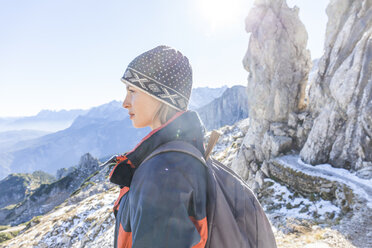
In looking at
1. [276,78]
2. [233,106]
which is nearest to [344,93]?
[276,78]

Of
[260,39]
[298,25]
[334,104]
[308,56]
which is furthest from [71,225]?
[298,25]

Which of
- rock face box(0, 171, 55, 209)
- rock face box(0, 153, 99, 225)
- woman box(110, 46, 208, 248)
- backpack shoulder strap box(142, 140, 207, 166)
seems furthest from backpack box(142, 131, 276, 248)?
rock face box(0, 171, 55, 209)

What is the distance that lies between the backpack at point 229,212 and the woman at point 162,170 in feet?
0.40

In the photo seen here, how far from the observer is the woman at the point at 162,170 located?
4.94 feet

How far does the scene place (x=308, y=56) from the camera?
30.1 metres

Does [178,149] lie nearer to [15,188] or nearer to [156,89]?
[156,89]

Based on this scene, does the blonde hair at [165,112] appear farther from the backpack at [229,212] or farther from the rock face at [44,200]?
the rock face at [44,200]

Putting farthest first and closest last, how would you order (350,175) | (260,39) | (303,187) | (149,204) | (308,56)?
1. (260,39)
2. (308,56)
3. (303,187)
4. (350,175)
5. (149,204)

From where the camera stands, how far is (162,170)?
5.30 feet

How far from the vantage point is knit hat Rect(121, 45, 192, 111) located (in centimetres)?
247

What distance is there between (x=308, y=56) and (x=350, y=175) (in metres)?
20.9

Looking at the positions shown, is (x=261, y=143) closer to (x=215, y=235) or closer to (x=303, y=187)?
(x=303, y=187)

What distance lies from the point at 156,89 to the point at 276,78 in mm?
32229

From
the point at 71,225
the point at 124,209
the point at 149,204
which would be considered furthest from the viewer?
the point at 71,225
